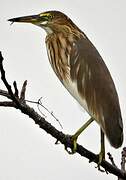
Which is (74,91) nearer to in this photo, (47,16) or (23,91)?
(47,16)

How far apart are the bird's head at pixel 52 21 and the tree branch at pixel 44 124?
960 millimetres

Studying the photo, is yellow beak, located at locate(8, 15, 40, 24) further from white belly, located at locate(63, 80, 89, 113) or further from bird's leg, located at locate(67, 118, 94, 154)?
bird's leg, located at locate(67, 118, 94, 154)

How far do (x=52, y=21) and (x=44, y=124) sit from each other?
1.27 metres

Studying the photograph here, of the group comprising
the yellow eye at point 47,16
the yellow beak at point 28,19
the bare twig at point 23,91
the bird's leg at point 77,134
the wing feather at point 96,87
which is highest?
the yellow beak at point 28,19

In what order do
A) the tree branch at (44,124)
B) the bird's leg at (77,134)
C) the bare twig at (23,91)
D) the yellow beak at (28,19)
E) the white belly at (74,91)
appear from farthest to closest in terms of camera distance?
the white belly at (74,91)
the yellow beak at (28,19)
the bird's leg at (77,134)
the bare twig at (23,91)
the tree branch at (44,124)

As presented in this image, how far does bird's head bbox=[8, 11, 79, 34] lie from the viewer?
11.2ft

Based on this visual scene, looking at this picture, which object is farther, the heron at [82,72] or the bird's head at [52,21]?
the bird's head at [52,21]

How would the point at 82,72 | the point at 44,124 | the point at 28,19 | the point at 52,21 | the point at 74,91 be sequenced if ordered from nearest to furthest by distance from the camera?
1. the point at 44,124
2. the point at 28,19
3. the point at 74,91
4. the point at 82,72
5. the point at 52,21

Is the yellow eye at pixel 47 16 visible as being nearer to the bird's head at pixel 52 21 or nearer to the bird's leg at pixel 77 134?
the bird's head at pixel 52 21

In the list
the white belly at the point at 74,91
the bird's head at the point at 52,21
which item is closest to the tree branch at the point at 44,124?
the white belly at the point at 74,91

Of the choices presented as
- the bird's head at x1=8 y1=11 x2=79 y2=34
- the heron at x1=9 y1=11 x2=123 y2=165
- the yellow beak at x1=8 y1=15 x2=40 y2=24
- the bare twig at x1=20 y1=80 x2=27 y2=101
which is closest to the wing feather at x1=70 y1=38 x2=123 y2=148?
the heron at x1=9 y1=11 x2=123 y2=165

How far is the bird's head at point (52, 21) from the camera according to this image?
341cm

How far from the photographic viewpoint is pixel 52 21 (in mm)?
3594

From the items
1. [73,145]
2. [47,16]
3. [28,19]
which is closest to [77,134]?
[73,145]
